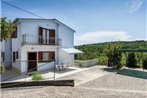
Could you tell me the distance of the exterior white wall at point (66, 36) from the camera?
33.1 meters

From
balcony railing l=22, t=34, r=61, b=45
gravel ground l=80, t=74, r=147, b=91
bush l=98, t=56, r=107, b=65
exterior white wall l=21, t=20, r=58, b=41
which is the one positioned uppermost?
exterior white wall l=21, t=20, r=58, b=41

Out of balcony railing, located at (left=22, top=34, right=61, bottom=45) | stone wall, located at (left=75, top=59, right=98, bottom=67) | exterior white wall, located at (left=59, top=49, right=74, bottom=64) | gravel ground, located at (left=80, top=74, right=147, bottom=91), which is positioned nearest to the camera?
gravel ground, located at (left=80, top=74, right=147, bottom=91)

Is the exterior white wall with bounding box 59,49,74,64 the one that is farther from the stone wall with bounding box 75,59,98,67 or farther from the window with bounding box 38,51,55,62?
the stone wall with bounding box 75,59,98,67

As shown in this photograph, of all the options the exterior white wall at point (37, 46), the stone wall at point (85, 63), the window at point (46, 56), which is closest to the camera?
the exterior white wall at point (37, 46)

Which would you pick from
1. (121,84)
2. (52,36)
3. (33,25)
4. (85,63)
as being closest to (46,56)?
(52,36)

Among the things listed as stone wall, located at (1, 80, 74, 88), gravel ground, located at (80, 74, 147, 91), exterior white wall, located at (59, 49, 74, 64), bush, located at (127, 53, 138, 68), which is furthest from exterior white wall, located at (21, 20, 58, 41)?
bush, located at (127, 53, 138, 68)

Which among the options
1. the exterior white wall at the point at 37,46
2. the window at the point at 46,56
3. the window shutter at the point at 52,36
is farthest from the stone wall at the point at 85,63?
the window shutter at the point at 52,36

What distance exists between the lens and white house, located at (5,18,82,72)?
26938 millimetres

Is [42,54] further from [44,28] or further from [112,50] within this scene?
[112,50]

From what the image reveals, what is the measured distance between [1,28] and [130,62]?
75.1 feet

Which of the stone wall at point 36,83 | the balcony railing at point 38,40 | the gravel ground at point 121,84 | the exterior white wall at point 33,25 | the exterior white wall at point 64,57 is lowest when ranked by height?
the gravel ground at point 121,84

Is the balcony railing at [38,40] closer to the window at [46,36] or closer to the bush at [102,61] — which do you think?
the window at [46,36]

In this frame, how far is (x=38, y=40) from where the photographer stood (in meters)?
28.8

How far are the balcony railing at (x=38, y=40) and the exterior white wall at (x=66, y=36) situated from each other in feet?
6.38
